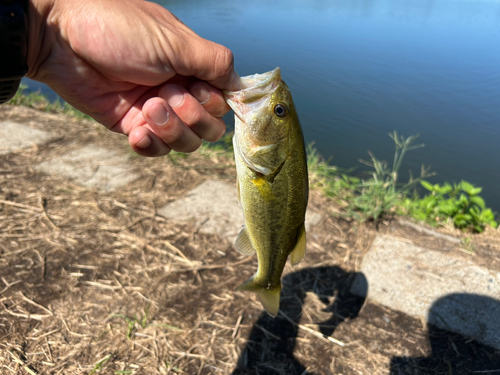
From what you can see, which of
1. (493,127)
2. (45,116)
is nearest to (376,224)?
(45,116)

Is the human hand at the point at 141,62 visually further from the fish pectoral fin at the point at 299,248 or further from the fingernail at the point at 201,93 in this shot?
the fish pectoral fin at the point at 299,248

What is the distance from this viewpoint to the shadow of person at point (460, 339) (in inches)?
105

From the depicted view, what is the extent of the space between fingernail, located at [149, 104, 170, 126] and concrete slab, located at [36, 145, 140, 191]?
8.03 feet

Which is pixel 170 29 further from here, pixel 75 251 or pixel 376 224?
pixel 376 224

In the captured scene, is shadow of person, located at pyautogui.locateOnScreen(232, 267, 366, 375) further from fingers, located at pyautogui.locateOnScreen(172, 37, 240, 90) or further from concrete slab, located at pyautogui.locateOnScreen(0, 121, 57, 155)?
concrete slab, located at pyautogui.locateOnScreen(0, 121, 57, 155)

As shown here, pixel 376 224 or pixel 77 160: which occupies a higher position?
pixel 376 224

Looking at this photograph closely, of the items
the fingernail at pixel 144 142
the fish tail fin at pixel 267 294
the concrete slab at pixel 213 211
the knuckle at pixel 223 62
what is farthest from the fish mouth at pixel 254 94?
the concrete slab at pixel 213 211

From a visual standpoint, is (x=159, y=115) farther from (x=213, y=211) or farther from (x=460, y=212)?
(x=460, y=212)

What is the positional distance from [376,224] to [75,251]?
3006 millimetres

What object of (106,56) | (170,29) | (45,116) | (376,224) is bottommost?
(45,116)

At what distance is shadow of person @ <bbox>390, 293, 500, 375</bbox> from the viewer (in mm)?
2680

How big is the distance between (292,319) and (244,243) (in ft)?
3.69

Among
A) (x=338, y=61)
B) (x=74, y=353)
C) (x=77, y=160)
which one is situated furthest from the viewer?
(x=338, y=61)

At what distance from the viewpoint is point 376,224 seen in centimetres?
401
